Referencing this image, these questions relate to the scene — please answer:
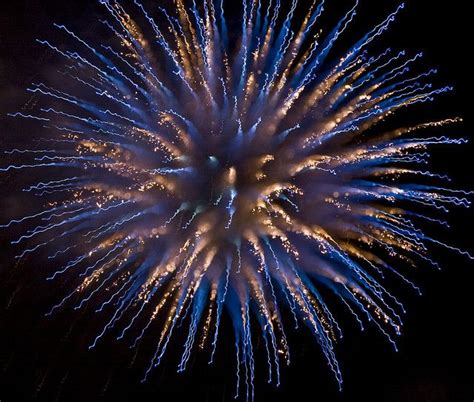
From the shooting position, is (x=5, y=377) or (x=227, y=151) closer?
(x=227, y=151)

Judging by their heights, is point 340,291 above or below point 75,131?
below

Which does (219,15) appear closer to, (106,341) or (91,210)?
(91,210)

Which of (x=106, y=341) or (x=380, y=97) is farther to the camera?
(x=106, y=341)

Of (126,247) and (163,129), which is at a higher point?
(163,129)

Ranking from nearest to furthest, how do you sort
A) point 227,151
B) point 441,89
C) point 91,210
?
point 227,151 < point 91,210 < point 441,89

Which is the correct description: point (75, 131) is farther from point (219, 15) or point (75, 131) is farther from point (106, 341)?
point (106, 341)

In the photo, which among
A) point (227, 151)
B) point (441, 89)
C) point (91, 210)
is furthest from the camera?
point (441, 89)

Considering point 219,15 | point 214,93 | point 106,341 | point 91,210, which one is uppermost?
point 219,15

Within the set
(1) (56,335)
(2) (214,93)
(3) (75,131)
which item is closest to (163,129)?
(2) (214,93)

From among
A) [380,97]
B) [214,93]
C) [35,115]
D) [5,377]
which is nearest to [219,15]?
[214,93]
